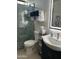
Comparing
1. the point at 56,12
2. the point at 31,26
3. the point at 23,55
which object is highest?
the point at 56,12

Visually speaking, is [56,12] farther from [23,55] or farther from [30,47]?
[23,55]

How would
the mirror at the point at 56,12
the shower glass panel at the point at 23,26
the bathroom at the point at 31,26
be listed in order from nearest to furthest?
the mirror at the point at 56,12 < the bathroom at the point at 31,26 < the shower glass panel at the point at 23,26

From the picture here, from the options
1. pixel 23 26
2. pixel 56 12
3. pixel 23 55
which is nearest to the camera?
pixel 56 12

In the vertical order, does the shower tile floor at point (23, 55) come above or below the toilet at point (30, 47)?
below

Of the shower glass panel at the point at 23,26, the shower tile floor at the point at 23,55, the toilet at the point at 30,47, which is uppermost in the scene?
the shower glass panel at the point at 23,26

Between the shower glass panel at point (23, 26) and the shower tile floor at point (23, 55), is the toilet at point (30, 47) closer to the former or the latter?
the shower tile floor at point (23, 55)

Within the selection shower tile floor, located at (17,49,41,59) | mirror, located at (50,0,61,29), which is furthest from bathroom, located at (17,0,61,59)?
mirror, located at (50,0,61,29)

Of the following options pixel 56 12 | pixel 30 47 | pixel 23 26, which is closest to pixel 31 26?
pixel 23 26

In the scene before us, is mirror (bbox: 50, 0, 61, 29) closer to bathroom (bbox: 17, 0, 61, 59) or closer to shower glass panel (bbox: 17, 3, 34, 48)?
bathroom (bbox: 17, 0, 61, 59)

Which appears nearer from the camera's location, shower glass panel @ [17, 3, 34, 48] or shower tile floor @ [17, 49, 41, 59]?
shower tile floor @ [17, 49, 41, 59]

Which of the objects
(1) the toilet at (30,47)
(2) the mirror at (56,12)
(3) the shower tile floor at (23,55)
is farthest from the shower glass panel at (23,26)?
(2) the mirror at (56,12)
